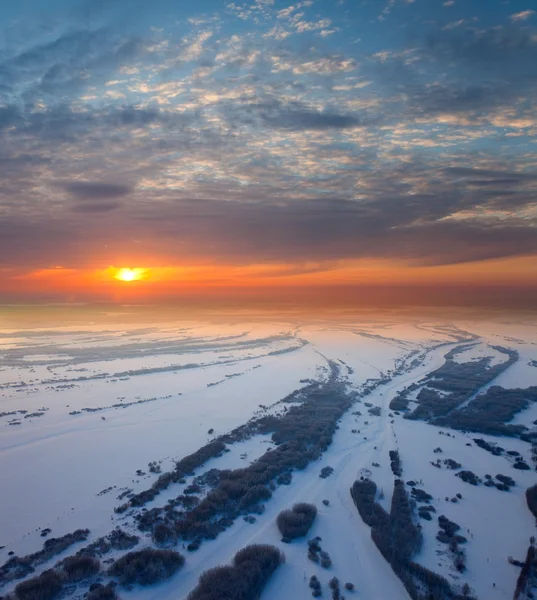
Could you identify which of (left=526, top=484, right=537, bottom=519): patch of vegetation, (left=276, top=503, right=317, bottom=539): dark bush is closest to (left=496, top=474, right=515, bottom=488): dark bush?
(left=526, top=484, right=537, bottom=519): patch of vegetation

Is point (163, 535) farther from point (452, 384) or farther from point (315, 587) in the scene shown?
point (452, 384)

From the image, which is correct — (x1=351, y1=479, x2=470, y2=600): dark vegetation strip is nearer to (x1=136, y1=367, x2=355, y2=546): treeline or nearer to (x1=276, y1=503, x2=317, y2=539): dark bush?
(x1=276, y1=503, x2=317, y2=539): dark bush

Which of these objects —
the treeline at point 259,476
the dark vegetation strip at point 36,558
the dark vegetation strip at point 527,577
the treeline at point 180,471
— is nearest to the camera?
the dark vegetation strip at point 527,577

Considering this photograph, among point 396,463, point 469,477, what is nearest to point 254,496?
point 396,463

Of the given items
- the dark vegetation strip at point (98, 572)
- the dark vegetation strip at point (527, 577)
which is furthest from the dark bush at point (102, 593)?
the dark vegetation strip at point (527, 577)

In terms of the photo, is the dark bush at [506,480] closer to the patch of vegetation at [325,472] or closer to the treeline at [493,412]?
the treeline at [493,412]

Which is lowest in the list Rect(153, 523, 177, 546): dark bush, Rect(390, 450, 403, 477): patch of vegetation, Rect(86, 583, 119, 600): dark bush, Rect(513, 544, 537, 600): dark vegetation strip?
Rect(390, 450, 403, 477): patch of vegetation
